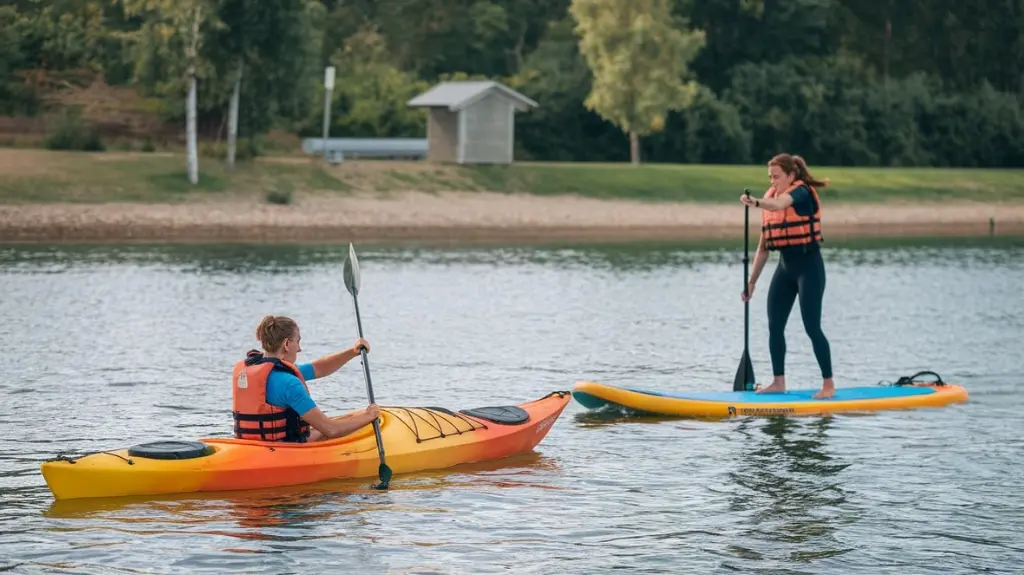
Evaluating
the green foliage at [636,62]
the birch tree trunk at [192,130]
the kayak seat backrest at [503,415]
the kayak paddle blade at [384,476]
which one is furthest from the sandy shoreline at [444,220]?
the kayak paddle blade at [384,476]

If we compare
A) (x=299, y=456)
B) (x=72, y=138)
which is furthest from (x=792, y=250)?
(x=72, y=138)

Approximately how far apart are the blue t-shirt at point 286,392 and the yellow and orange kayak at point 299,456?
358mm

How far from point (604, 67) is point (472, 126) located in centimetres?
824

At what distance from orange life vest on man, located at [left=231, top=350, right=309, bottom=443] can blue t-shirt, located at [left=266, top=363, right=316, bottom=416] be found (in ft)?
0.12

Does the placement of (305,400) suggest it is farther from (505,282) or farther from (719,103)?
(719,103)

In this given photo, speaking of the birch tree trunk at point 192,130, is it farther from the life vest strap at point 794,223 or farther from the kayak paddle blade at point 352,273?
the life vest strap at point 794,223

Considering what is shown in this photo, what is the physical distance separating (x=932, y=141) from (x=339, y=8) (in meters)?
23.5

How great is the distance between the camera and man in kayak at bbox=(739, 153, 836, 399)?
1262cm

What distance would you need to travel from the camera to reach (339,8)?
63562mm

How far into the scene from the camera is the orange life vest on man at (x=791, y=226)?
41.8ft

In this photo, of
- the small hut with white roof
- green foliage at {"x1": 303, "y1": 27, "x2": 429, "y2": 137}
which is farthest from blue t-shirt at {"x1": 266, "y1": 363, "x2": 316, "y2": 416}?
green foliage at {"x1": 303, "y1": 27, "x2": 429, "y2": 137}

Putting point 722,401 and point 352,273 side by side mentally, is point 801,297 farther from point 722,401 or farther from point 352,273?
point 352,273

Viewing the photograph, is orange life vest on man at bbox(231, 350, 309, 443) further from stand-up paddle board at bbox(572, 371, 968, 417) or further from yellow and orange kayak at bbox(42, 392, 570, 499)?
stand-up paddle board at bbox(572, 371, 968, 417)

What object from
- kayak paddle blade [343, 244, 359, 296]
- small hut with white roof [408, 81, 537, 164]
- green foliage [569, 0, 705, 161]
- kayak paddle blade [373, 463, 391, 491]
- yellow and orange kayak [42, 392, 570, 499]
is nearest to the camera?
yellow and orange kayak [42, 392, 570, 499]
